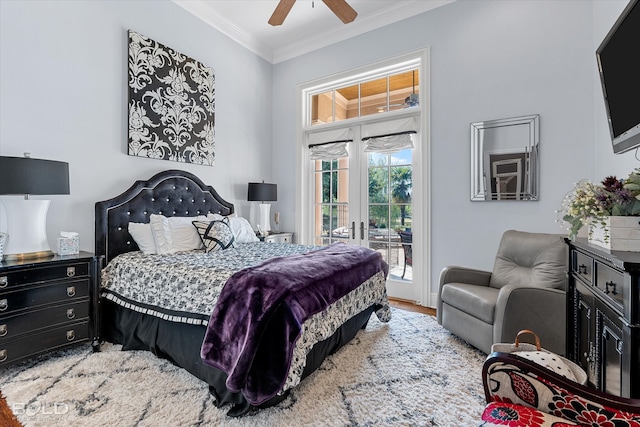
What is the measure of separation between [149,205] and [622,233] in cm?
362

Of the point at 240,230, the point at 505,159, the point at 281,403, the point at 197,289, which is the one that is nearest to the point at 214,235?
the point at 240,230

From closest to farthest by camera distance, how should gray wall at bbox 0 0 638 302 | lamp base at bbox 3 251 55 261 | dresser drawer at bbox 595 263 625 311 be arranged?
dresser drawer at bbox 595 263 625 311
lamp base at bbox 3 251 55 261
gray wall at bbox 0 0 638 302

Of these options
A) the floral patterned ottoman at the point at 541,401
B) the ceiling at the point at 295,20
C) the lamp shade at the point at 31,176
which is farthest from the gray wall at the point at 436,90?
the floral patterned ottoman at the point at 541,401

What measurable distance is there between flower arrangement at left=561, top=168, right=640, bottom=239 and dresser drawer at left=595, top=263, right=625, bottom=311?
251 millimetres

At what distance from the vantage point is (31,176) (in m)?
2.15

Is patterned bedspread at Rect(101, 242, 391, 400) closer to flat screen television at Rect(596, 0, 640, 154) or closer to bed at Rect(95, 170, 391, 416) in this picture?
bed at Rect(95, 170, 391, 416)

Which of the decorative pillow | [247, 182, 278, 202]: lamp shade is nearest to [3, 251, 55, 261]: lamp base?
the decorative pillow

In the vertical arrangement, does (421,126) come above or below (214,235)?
above

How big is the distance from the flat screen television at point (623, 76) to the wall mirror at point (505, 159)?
120 cm

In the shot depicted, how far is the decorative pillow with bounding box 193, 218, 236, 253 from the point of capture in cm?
302

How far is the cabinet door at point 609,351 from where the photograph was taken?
1135 millimetres

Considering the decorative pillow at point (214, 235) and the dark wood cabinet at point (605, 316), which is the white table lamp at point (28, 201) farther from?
the dark wood cabinet at point (605, 316)

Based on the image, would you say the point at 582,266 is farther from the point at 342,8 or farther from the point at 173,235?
the point at 173,235

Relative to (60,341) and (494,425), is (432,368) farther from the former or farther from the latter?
(60,341)
